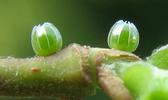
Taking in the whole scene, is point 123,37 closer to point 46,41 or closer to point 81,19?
point 46,41

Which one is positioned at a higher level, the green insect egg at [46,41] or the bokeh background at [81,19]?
the bokeh background at [81,19]

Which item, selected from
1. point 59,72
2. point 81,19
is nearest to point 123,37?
point 59,72

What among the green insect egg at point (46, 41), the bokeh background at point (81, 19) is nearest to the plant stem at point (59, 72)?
the green insect egg at point (46, 41)

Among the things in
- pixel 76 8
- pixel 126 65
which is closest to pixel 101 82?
pixel 126 65

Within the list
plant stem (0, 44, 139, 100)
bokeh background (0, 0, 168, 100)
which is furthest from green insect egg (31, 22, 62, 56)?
bokeh background (0, 0, 168, 100)

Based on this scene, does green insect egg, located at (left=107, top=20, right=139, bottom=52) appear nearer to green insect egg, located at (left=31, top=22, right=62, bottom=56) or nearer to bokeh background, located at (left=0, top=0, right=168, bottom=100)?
green insect egg, located at (left=31, top=22, right=62, bottom=56)

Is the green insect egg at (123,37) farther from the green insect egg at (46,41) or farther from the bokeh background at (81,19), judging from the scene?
the bokeh background at (81,19)
